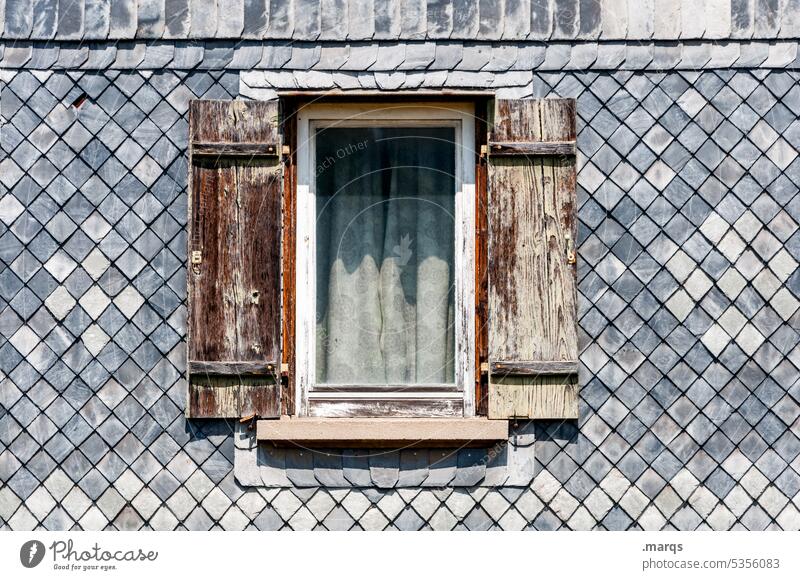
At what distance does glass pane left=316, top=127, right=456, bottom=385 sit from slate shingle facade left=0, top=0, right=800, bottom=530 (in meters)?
0.33

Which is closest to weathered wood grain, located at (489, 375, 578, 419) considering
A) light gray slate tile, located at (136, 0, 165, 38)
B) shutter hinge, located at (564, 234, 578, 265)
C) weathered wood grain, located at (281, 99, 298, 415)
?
shutter hinge, located at (564, 234, 578, 265)

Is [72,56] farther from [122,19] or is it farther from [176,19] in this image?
[176,19]

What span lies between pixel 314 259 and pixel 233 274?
1.31 feet

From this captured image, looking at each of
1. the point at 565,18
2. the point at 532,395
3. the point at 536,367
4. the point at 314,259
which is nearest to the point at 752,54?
the point at 565,18

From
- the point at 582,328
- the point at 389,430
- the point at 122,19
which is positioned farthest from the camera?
the point at 122,19

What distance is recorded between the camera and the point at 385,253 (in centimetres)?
504

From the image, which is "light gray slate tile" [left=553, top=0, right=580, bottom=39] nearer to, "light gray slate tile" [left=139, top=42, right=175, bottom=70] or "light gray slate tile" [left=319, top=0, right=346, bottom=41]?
"light gray slate tile" [left=319, top=0, right=346, bottom=41]

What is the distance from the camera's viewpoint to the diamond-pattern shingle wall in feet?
16.0

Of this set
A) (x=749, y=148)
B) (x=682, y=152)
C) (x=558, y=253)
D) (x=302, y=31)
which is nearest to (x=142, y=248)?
(x=302, y=31)

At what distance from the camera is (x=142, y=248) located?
4.95 meters

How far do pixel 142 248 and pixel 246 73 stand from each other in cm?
95

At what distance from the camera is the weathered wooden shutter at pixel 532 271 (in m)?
4.83

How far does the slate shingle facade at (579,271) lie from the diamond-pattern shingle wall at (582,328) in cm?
1

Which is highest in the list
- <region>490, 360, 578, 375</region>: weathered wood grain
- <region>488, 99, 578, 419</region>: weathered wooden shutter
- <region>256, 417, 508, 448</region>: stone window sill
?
<region>488, 99, 578, 419</region>: weathered wooden shutter
